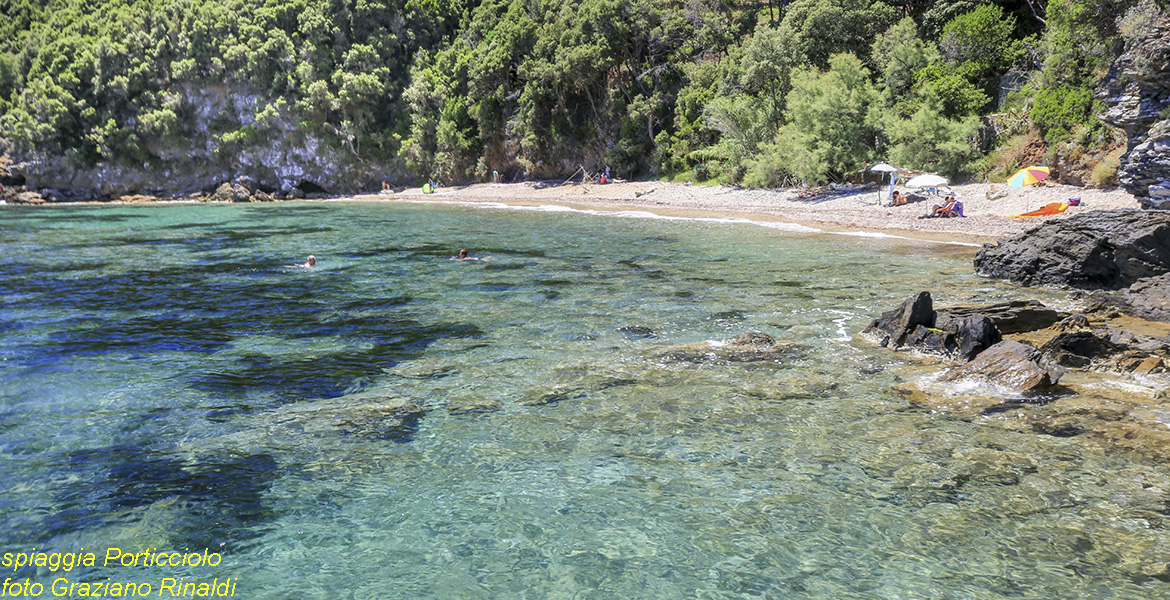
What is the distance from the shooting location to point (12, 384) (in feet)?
39.1

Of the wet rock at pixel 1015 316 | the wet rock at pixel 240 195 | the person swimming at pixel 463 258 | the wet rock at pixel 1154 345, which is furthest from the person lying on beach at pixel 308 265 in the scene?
the wet rock at pixel 240 195

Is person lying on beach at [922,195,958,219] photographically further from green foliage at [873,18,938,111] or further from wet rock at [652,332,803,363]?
wet rock at [652,332,803,363]

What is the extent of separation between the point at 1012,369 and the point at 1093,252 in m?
10.3

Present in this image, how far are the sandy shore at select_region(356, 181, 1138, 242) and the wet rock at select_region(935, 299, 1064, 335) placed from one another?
14.6 m

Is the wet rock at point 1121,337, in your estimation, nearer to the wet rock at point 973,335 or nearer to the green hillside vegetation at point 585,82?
the wet rock at point 973,335

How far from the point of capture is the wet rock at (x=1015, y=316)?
13.6 meters

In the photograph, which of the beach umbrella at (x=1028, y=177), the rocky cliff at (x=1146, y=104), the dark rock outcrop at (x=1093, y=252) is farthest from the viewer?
the beach umbrella at (x=1028, y=177)

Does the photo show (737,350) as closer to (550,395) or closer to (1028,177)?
(550,395)

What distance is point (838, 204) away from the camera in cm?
3725

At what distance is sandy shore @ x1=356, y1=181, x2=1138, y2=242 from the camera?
92.2 ft

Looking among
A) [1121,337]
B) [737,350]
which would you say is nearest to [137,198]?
[737,350]

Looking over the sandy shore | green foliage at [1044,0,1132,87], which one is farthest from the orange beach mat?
green foliage at [1044,0,1132,87]

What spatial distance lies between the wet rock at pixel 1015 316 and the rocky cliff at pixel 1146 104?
42.0 ft

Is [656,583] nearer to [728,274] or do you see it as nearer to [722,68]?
[728,274]
